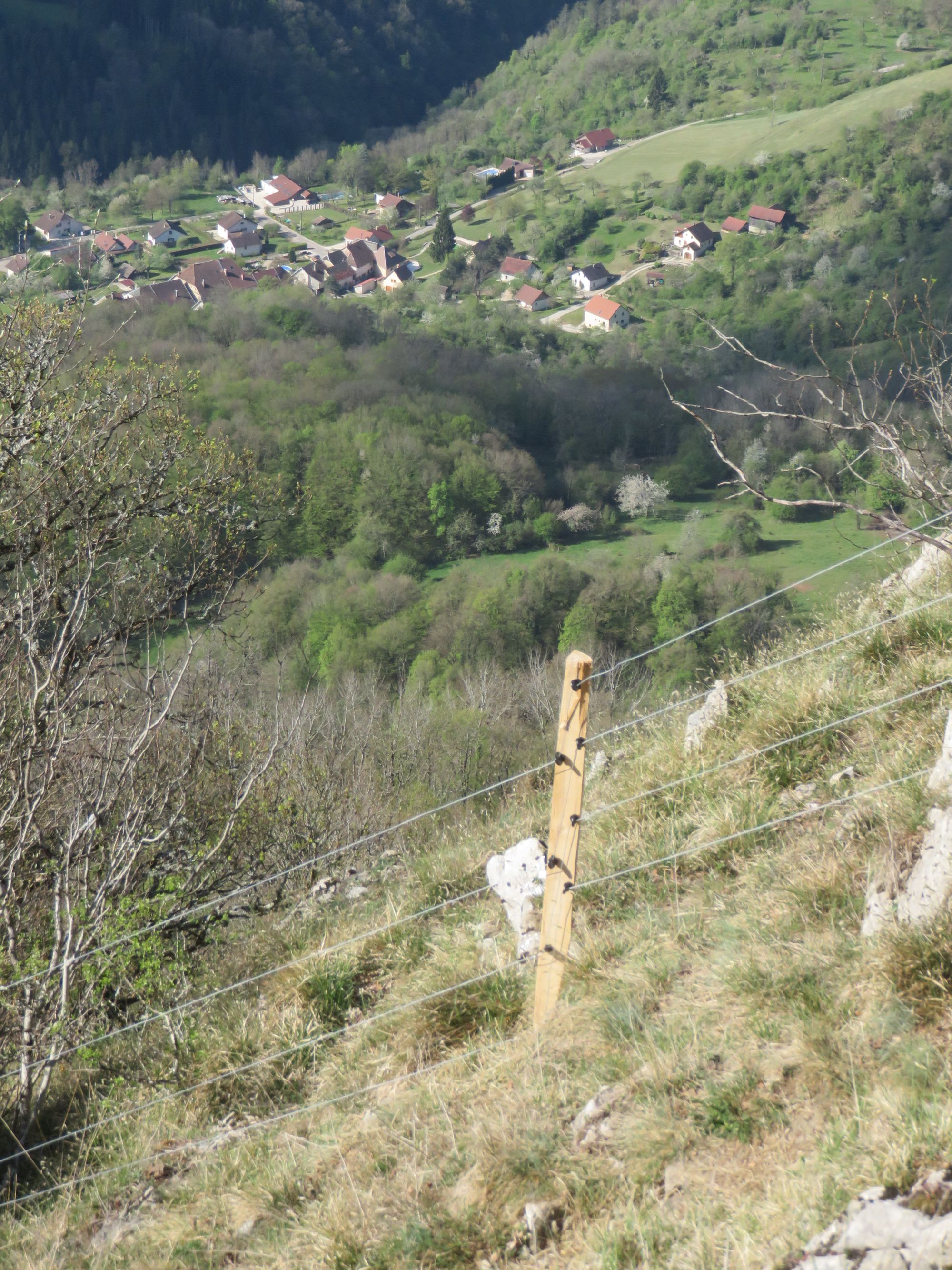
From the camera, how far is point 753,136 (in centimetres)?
9075

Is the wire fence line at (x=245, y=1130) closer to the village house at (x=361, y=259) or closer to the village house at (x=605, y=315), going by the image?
the village house at (x=605, y=315)

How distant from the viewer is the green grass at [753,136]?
273 feet

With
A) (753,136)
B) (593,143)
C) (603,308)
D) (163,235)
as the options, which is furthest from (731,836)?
(593,143)

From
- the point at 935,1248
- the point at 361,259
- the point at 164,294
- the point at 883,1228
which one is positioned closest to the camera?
the point at 935,1248

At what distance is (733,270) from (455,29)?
100996mm

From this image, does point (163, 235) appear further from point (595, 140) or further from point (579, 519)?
point (579, 519)

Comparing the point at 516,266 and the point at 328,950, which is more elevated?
the point at 328,950

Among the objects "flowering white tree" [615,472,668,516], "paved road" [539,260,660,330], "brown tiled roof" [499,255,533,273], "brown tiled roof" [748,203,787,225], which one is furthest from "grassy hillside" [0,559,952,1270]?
Result: "brown tiled roof" [748,203,787,225]

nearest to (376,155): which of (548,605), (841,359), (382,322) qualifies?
(382,322)

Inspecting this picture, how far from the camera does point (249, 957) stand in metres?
4.04

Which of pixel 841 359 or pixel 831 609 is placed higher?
pixel 831 609

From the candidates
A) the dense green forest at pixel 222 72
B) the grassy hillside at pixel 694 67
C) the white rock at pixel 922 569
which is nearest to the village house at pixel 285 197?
the dense green forest at pixel 222 72

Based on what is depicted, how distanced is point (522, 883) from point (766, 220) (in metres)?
84.6

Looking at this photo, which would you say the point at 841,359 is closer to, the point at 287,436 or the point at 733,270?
the point at 733,270
